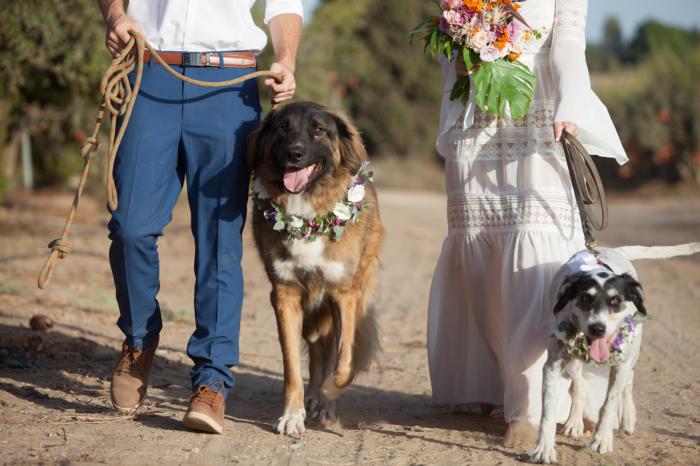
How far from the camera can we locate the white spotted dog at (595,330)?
3875 millimetres

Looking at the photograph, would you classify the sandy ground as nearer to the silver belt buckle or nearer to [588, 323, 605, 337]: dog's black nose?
[588, 323, 605, 337]: dog's black nose

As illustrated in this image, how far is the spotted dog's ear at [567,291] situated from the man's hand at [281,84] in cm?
177

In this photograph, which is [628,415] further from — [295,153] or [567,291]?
[295,153]

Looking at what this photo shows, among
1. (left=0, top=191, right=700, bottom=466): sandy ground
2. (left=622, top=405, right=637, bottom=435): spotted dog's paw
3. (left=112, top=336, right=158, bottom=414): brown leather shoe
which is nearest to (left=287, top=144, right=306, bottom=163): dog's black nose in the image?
(left=112, top=336, right=158, bottom=414): brown leather shoe

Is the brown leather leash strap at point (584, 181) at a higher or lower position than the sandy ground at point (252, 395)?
higher

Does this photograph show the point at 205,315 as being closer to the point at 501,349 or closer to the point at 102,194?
the point at 501,349

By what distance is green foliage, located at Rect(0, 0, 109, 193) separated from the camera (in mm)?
10719

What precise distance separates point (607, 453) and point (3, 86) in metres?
11.4

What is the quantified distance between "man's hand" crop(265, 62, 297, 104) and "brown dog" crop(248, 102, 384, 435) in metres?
0.12

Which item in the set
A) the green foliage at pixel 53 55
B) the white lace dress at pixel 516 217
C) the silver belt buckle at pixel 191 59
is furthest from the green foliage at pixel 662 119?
the silver belt buckle at pixel 191 59

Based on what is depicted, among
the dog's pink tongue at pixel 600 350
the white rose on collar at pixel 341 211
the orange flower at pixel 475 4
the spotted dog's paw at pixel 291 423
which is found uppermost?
the orange flower at pixel 475 4

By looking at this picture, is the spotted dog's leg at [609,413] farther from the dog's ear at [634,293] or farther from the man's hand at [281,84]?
the man's hand at [281,84]

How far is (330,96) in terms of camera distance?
22.7 meters

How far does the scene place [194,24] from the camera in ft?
14.6
